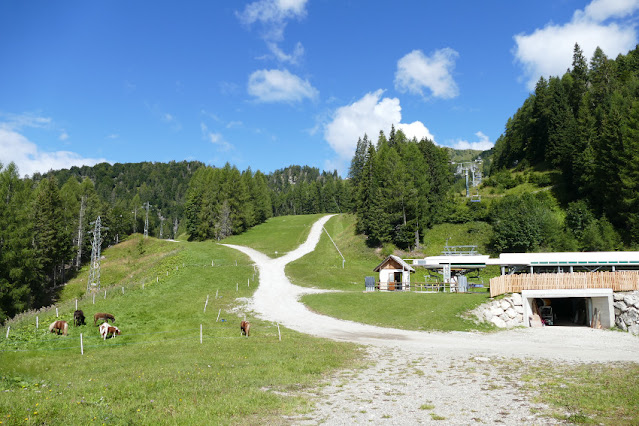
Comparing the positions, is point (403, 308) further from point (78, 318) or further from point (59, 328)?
point (59, 328)

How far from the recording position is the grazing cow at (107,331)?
2481 centimetres

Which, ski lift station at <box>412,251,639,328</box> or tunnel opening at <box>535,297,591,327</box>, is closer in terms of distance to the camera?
ski lift station at <box>412,251,639,328</box>

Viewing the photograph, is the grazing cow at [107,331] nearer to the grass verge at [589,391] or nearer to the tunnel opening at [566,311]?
the grass verge at [589,391]

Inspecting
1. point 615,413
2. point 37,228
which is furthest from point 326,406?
point 37,228

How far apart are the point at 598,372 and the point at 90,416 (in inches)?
697

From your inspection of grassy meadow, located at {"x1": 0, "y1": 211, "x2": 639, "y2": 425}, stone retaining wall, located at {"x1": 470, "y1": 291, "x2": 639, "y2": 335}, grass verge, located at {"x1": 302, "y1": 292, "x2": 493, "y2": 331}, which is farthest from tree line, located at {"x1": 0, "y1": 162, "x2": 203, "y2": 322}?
stone retaining wall, located at {"x1": 470, "y1": 291, "x2": 639, "y2": 335}

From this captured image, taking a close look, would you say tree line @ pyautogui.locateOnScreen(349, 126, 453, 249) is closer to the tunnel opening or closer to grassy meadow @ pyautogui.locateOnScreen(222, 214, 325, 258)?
grassy meadow @ pyautogui.locateOnScreen(222, 214, 325, 258)

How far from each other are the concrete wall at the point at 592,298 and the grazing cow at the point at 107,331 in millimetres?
31804

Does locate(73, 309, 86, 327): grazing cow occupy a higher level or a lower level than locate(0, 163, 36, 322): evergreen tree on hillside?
lower

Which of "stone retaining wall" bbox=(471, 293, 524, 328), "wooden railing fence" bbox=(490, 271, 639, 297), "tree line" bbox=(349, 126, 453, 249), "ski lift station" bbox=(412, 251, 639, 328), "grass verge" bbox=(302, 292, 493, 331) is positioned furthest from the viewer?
"tree line" bbox=(349, 126, 453, 249)

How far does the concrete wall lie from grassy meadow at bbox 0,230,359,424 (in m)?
20.0

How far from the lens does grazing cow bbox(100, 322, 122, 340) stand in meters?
24.8

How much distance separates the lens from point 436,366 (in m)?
17.0

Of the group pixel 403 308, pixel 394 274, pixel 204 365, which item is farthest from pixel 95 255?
pixel 204 365
